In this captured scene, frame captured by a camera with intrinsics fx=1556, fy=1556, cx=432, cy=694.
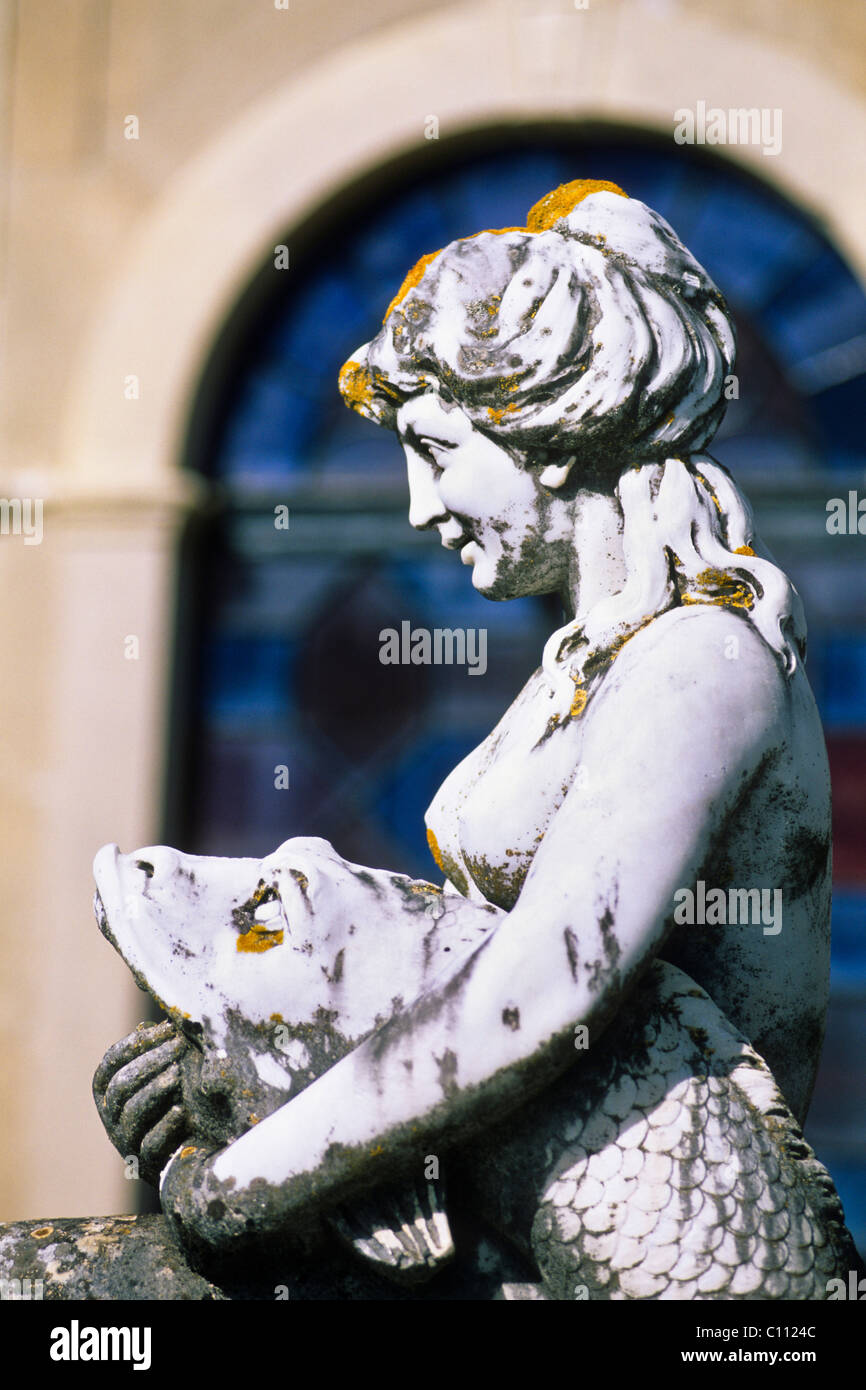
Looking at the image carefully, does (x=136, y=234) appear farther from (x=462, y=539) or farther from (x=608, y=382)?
(x=608, y=382)

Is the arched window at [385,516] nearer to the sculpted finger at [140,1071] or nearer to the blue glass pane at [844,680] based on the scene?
the blue glass pane at [844,680]

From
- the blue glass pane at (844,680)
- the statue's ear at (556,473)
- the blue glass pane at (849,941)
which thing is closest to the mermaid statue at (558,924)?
the statue's ear at (556,473)

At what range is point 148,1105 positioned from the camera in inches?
61.6

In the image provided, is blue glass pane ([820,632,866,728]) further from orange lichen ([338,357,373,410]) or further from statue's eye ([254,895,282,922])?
statue's eye ([254,895,282,922])

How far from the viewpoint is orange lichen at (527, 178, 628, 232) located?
1812 millimetres

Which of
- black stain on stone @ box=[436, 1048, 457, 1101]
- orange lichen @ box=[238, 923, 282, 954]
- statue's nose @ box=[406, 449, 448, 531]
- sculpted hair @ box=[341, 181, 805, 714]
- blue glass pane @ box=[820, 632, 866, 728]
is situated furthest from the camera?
blue glass pane @ box=[820, 632, 866, 728]

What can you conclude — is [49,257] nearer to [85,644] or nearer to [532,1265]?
[85,644]

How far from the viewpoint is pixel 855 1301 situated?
1.48 metres

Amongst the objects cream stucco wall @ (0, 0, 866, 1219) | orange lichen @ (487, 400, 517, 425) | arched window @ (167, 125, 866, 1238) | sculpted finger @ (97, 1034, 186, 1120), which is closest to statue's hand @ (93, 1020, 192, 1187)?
sculpted finger @ (97, 1034, 186, 1120)

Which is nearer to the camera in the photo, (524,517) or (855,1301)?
(855,1301)

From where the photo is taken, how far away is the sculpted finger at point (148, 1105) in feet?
5.13

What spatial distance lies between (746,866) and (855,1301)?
0.43 m

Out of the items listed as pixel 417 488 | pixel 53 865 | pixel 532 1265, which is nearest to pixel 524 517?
pixel 417 488

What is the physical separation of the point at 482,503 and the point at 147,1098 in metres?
0.72
